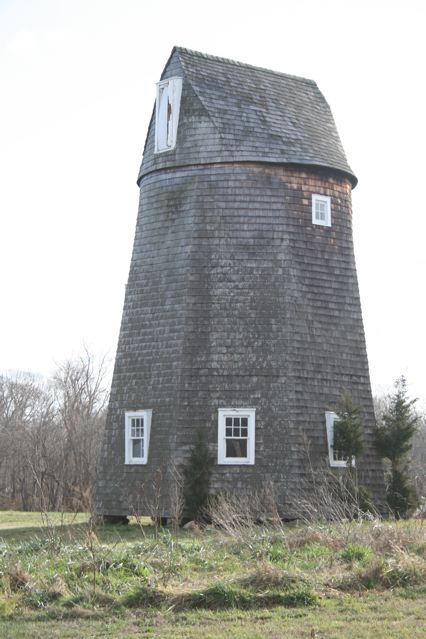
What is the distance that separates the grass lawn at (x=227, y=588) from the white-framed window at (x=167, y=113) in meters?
12.4

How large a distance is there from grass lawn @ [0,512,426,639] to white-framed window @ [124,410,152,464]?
8.63 meters

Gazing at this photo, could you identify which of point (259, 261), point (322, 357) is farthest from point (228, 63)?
point (322, 357)

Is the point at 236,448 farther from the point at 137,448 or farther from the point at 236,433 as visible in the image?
the point at 137,448

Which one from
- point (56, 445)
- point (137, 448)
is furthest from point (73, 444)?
point (137, 448)

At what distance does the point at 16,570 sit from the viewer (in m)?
13.5

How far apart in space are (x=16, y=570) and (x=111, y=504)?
449 inches

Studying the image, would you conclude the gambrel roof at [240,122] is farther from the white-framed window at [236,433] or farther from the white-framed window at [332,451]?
the white-framed window at [332,451]

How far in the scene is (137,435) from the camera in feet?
81.9

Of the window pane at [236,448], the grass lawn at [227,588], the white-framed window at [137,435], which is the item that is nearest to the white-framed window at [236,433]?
the window pane at [236,448]

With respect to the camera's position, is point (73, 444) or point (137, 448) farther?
point (73, 444)

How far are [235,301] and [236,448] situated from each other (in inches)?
129

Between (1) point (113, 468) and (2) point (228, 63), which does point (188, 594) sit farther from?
(2) point (228, 63)

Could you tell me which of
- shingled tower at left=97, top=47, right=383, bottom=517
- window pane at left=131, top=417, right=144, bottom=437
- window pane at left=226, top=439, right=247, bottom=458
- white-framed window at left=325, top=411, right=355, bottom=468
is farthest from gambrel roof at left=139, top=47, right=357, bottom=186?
window pane at left=226, top=439, right=247, bottom=458

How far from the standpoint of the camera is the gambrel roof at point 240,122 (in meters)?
25.1
